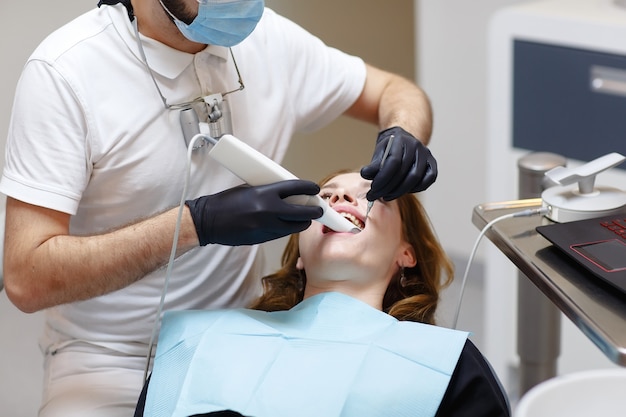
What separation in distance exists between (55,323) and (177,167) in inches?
16.5

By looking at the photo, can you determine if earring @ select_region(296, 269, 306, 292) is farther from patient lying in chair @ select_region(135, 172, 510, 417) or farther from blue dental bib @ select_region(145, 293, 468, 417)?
blue dental bib @ select_region(145, 293, 468, 417)

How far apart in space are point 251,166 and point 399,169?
0.90ft

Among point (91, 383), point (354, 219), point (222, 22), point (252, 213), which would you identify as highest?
point (222, 22)

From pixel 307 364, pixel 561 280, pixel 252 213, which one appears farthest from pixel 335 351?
pixel 561 280

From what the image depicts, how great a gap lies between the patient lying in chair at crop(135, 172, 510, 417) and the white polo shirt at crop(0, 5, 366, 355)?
180 mm

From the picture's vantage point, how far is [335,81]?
202 centimetres

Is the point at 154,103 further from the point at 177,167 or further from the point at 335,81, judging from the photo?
the point at 335,81

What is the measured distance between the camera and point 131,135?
166 cm

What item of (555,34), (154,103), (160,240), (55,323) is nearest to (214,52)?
(154,103)

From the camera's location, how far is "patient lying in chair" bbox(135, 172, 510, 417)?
1.41 meters

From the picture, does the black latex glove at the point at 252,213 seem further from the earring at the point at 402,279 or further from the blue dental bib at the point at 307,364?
the earring at the point at 402,279

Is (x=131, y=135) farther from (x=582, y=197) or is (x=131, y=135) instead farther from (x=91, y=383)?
(x=582, y=197)

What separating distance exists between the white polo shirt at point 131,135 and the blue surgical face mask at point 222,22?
A: 0.09 meters

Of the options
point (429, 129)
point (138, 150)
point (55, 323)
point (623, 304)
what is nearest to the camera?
point (623, 304)
